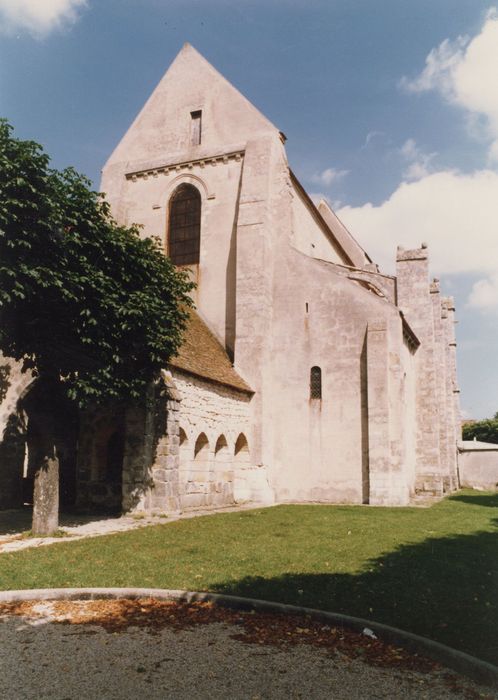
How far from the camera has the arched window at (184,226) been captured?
2241 cm

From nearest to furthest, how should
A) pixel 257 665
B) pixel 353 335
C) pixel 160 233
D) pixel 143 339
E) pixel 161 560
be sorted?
1. pixel 257 665
2. pixel 161 560
3. pixel 143 339
4. pixel 353 335
5. pixel 160 233

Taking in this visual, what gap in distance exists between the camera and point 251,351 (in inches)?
786

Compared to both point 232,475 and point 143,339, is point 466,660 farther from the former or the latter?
point 232,475

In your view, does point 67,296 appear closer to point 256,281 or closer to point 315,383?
point 256,281

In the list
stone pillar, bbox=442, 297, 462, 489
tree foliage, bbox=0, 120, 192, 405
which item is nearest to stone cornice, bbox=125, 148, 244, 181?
tree foliage, bbox=0, 120, 192, 405

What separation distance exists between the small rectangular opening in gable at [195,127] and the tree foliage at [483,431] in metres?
44.0

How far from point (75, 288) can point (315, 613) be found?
744 cm

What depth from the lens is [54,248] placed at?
1052cm

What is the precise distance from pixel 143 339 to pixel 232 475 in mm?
7878

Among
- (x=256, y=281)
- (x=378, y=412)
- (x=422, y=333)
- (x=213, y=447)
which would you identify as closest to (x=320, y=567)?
(x=213, y=447)

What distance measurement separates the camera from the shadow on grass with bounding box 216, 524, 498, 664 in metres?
5.32

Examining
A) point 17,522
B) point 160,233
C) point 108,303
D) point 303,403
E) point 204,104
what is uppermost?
point 204,104

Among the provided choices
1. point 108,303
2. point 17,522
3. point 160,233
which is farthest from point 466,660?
point 160,233

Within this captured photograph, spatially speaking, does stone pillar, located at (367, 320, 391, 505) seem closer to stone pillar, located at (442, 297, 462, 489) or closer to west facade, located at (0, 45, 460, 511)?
west facade, located at (0, 45, 460, 511)
